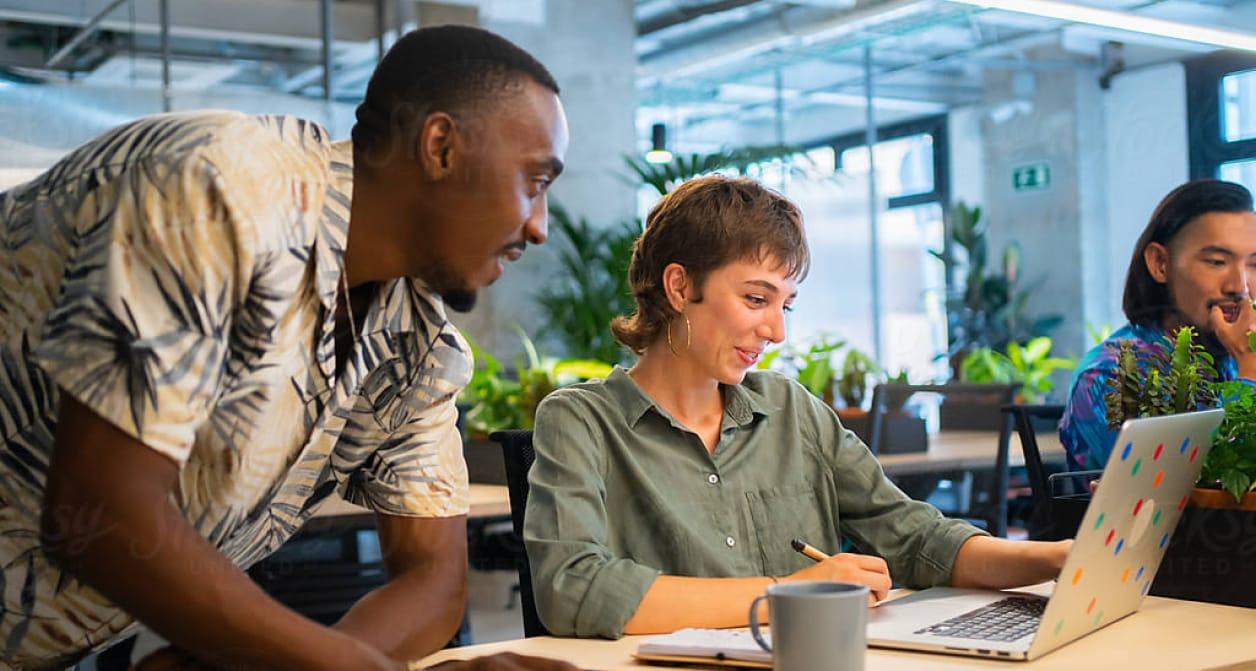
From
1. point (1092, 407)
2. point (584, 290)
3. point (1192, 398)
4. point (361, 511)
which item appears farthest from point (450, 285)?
point (584, 290)

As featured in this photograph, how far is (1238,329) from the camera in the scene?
217cm

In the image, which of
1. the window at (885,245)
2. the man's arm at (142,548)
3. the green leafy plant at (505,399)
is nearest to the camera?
the man's arm at (142,548)

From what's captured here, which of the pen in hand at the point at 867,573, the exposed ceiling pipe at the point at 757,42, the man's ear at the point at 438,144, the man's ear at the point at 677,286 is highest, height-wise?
the exposed ceiling pipe at the point at 757,42

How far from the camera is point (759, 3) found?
599cm

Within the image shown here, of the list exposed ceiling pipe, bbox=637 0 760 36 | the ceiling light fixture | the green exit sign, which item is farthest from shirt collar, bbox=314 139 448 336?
the green exit sign

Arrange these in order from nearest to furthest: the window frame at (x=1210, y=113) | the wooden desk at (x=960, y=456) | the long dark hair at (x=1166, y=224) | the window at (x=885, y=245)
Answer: the long dark hair at (x=1166, y=224), the wooden desk at (x=960, y=456), the window frame at (x=1210, y=113), the window at (x=885, y=245)

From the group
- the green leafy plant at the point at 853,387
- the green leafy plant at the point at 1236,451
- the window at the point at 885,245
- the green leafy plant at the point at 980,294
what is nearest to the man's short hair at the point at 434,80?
the green leafy plant at the point at 1236,451

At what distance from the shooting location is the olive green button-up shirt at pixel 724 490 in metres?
1.51

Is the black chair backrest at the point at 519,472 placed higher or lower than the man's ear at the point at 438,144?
lower

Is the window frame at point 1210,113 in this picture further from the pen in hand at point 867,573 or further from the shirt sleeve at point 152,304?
the shirt sleeve at point 152,304

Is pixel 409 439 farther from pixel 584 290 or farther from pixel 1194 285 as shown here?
pixel 584 290

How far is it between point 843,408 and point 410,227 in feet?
10.3

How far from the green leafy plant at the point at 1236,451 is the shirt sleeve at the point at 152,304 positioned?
109 centimetres

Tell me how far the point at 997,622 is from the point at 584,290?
14.5 feet
